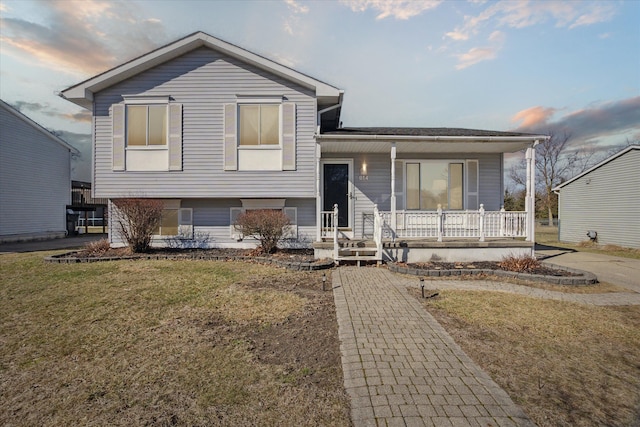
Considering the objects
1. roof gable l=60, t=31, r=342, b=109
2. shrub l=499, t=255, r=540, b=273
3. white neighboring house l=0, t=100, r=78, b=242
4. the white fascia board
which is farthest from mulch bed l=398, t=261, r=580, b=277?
white neighboring house l=0, t=100, r=78, b=242

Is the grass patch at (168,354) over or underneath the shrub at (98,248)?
underneath

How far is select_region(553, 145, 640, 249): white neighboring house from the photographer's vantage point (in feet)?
51.7

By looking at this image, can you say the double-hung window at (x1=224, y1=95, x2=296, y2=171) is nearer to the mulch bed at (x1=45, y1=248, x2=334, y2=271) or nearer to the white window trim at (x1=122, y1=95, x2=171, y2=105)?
the white window trim at (x1=122, y1=95, x2=171, y2=105)

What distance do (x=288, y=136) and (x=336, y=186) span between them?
2.68 meters

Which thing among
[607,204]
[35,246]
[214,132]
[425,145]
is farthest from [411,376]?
[607,204]

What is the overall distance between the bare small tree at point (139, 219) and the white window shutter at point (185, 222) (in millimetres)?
1088

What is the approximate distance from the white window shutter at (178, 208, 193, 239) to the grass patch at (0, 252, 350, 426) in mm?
4818

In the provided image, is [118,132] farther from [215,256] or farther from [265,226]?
[265,226]

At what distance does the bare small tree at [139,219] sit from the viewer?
34.7 feet

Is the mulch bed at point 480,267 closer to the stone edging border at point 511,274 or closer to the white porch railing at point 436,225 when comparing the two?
the stone edging border at point 511,274

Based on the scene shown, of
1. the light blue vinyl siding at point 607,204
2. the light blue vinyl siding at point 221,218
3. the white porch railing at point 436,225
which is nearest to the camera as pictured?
the white porch railing at point 436,225

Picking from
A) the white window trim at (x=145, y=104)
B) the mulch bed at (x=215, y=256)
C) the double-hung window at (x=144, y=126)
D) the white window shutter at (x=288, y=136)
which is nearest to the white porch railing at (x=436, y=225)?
the mulch bed at (x=215, y=256)

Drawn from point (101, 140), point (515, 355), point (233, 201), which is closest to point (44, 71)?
point (101, 140)

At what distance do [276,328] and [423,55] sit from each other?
472 inches
